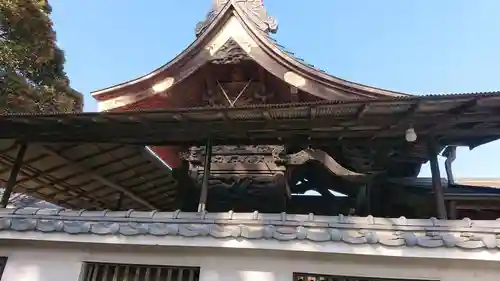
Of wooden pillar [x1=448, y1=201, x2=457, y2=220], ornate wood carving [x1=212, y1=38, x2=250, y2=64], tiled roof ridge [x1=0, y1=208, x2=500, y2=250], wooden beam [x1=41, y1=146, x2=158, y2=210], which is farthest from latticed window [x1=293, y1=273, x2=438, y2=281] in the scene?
wooden beam [x1=41, y1=146, x2=158, y2=210]

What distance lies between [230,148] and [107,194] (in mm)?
4744

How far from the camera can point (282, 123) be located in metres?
5.98

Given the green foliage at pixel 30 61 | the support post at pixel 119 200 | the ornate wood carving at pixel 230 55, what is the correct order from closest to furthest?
the ornate wood carving at pixel 230 55 → the support post at pixel 119 200 → the green foliage at pixel 30 61

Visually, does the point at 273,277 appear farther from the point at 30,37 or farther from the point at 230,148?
the point at 30,37

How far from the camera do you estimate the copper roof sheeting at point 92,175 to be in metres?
7.89

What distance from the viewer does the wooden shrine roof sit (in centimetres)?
527

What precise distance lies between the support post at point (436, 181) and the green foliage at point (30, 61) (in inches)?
469

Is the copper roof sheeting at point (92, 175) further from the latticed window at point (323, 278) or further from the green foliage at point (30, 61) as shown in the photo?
the latticed window at point (323, 278)

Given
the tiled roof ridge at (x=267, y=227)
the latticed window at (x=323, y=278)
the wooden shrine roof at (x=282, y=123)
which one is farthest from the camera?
the wooden shrine roof at (x=282, y=123)

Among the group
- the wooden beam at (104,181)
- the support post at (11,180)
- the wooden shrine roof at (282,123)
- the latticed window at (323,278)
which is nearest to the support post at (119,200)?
the wooden beam at (104,181)

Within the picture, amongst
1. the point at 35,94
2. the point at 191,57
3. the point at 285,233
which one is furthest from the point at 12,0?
the point at 285,233

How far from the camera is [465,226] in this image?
4586 mm

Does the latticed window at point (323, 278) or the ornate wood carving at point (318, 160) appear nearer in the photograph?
the latticed window at point (323, 278)

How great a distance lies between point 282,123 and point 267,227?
172 cm
